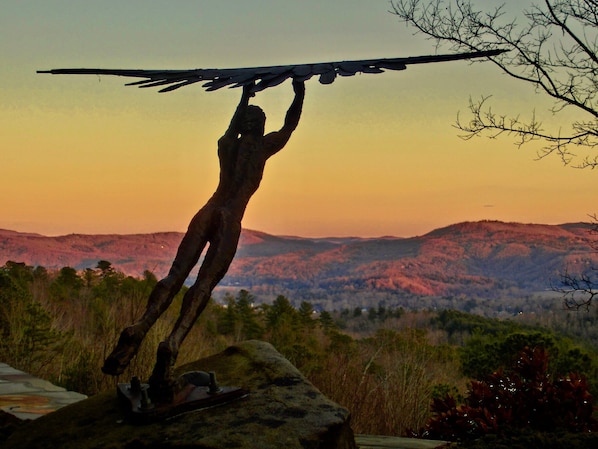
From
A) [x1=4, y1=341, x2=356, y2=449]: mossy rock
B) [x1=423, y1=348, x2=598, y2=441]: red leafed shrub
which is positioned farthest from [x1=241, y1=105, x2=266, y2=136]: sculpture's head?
[x1=423, y1=348, x2=598, y2=441]: red leafed shrub

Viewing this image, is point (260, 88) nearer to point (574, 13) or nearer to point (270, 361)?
point (270, 361)

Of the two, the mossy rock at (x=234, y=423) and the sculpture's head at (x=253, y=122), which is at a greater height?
the sculpture's head at (x=253, y=122)

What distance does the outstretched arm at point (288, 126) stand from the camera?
4047mm

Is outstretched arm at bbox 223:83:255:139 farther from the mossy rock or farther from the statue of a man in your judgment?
the mossy rock

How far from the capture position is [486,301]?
1561 inches

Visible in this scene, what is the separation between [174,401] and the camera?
349 centimetres

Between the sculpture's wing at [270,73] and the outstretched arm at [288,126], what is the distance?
191 mm

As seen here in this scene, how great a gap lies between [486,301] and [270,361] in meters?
37.2

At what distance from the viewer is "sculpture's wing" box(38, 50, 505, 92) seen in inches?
149

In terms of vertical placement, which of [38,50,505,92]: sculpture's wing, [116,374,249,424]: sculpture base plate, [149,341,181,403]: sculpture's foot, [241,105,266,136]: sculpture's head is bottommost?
[116,374,249,424]: sculpture base plate

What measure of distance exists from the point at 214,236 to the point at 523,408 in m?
2.37

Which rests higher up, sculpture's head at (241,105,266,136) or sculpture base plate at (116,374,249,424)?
sculpture's head at (241,105,266,136)

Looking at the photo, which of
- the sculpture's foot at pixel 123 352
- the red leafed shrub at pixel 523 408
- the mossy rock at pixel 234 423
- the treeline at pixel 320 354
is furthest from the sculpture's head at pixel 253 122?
the treeline at pixel 320 354

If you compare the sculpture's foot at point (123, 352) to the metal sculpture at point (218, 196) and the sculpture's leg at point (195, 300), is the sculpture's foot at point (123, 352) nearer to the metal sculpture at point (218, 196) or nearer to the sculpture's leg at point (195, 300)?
the metal sculpture at point (218, 196)
